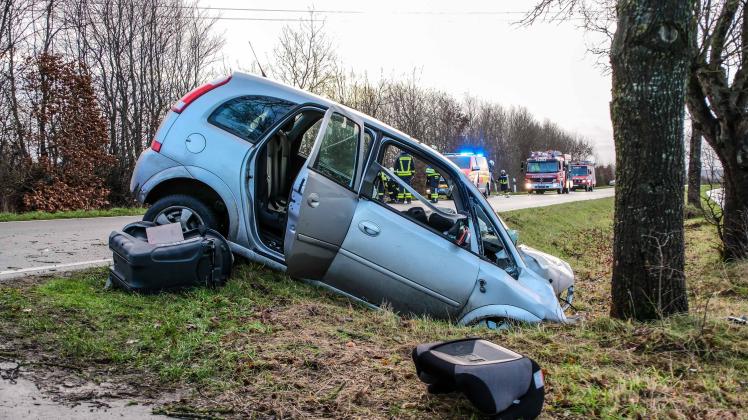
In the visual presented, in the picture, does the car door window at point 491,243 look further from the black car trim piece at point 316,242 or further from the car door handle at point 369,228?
the black car trim piece at point 316,242

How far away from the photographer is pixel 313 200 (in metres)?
5.22

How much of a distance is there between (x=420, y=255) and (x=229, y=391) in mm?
2599

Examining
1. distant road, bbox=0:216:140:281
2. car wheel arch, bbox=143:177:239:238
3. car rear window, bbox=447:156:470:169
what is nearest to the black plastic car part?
car wheel arch, bbox=143:177:239:238

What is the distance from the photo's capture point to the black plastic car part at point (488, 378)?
9.33 feet

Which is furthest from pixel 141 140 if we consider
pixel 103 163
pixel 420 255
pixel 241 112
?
pixel 420 255

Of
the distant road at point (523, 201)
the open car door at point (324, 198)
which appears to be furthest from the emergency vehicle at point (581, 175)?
the open car door at point (324, 198)

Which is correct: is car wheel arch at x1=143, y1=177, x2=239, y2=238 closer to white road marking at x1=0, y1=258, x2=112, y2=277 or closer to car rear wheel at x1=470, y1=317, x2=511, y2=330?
white road marking at x1=0, y1=258, x2=112, y2=277

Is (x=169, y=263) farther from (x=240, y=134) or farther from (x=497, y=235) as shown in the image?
(x=497, y=235)

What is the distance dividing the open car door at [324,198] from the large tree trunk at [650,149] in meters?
2.37

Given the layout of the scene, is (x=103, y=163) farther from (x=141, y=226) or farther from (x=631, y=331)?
(x=631, y=331)

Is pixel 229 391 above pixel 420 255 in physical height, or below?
below

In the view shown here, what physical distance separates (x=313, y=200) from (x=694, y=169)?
21921 millimetres

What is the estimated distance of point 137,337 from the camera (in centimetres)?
402

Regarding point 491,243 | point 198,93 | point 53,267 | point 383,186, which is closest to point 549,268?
point 491,243
